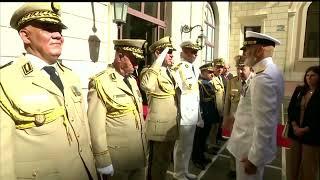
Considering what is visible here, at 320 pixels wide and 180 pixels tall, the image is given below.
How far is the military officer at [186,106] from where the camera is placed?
3.67 m

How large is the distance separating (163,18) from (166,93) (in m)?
3.92

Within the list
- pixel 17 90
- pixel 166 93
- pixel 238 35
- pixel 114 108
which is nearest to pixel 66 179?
pixel 17 90

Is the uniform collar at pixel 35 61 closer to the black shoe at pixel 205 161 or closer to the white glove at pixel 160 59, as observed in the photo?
the white glove at pixel 160 59

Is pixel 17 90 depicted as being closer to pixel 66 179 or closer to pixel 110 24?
pixel 66 179

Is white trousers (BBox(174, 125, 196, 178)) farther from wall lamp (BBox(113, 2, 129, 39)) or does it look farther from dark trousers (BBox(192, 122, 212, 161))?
wall lamp (BBox(113, 2, 129, 39))

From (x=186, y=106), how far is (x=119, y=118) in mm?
1512

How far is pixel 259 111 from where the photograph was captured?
1.88 m

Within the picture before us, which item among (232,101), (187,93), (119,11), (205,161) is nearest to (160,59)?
(187,93)

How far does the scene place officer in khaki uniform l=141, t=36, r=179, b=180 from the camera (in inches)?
128

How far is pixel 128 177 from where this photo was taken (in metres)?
2.47

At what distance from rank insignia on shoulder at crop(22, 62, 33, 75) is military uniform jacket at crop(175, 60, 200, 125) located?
2.23m

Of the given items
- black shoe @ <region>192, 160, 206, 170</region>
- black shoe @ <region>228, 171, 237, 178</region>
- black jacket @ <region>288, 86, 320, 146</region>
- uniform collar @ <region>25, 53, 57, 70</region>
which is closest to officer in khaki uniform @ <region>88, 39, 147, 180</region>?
uniform collar @ <region>25, 53, 57, 70</region>

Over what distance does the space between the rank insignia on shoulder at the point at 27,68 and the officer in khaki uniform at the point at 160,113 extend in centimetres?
175

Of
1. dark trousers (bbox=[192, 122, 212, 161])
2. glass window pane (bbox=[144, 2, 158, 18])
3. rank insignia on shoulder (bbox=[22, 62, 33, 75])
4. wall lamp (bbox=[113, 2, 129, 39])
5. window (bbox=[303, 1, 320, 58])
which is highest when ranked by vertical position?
glass window pane (bbox=[144, 2, 158, 18])
